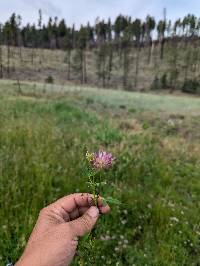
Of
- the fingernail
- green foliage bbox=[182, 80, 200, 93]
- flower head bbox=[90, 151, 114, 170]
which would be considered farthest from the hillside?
flower head bbox=[90, 151, 114, 170]

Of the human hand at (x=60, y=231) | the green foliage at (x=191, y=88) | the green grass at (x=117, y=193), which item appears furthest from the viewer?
the green foliage at (x=191, y=88)

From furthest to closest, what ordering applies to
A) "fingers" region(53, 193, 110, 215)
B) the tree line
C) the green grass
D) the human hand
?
the tree line, the green grass, "fingers" region(53, 193, 110, 215), the human hand

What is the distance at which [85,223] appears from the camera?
226 centimetres

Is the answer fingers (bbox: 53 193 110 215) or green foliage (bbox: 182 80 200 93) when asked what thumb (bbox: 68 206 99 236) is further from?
green foliage (bbox: 182 80 200 93)

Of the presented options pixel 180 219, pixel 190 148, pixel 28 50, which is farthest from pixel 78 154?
pixel 28 50

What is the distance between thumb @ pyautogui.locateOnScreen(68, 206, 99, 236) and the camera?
7.30ft

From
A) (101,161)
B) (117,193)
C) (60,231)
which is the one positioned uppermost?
(101,161)

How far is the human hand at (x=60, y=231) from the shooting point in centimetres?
203

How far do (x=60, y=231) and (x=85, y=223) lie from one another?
0.17m

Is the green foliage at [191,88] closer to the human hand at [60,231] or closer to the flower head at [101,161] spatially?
the human hand at [60,231]

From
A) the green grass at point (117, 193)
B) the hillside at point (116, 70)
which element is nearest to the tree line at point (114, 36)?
the hillside at point (116, 70)

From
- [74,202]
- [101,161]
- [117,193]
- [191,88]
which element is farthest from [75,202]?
[191,88]

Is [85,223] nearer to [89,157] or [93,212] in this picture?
[93,212]

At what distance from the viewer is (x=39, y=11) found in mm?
104062
